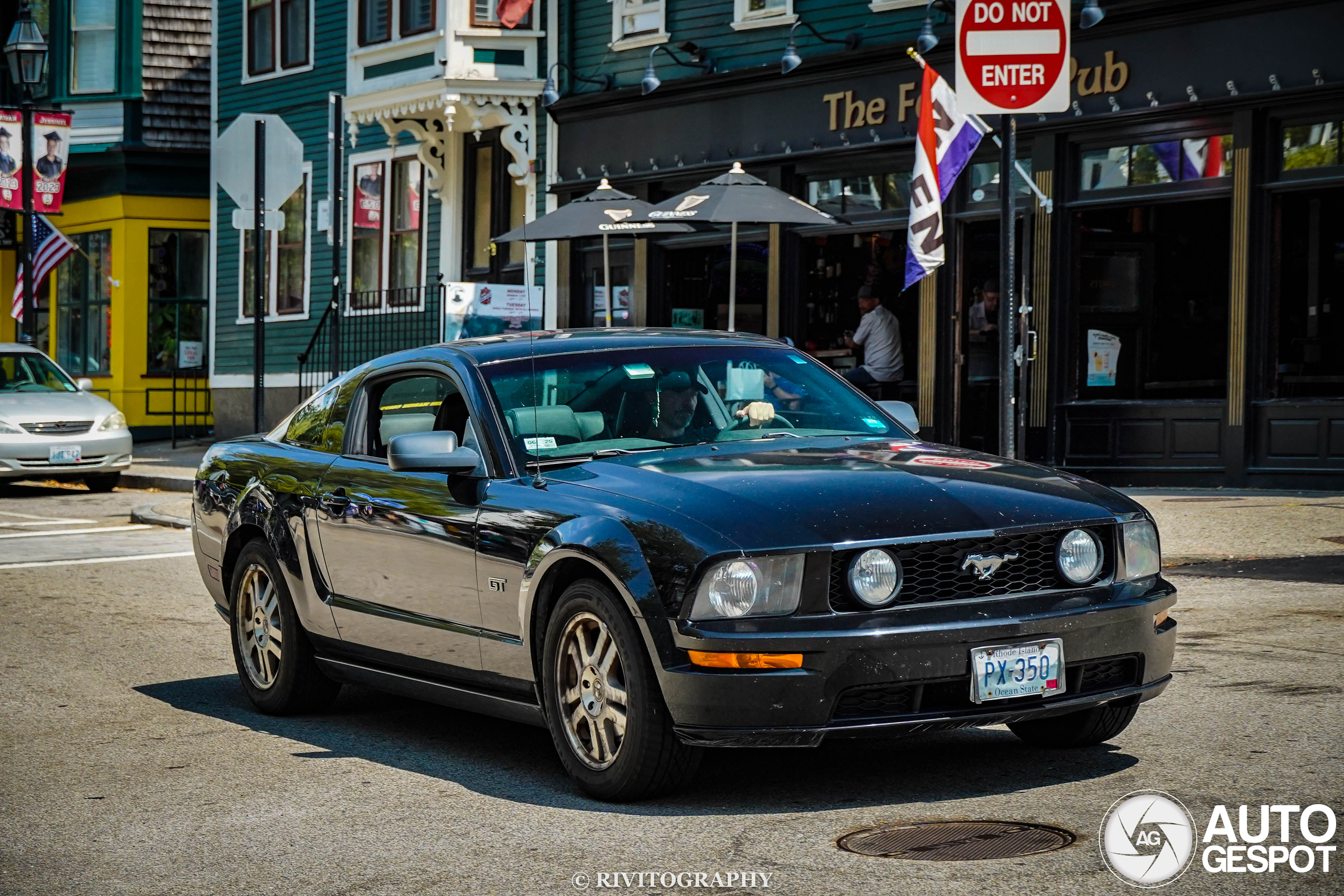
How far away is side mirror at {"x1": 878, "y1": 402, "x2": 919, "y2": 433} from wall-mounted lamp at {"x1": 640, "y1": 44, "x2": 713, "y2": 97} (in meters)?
14.6

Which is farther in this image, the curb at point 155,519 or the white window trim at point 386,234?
the white window trim at point 386,234

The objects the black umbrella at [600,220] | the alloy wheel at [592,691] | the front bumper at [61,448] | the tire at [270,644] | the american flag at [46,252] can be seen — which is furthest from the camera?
the american flag at [46,252]

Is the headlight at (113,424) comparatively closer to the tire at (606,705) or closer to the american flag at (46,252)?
the american flag at (46,252)

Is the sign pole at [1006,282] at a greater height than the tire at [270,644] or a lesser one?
greater

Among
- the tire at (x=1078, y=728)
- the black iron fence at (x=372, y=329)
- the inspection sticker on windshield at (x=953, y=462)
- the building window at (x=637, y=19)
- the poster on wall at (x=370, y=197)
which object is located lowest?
the tire at (x=1078, y=728)

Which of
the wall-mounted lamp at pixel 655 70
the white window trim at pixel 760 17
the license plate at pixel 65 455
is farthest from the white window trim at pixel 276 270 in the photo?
the white window trim at pixel 760 17

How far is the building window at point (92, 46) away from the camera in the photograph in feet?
105

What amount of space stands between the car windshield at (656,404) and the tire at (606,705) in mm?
818

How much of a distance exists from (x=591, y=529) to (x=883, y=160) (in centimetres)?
1436

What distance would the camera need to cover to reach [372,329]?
88.1 feet

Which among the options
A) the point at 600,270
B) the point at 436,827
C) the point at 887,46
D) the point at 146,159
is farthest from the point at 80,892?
the point at 146,159

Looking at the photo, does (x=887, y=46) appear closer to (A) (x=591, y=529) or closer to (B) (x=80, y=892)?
(A) (x=591, y=529)

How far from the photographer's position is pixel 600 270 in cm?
2395

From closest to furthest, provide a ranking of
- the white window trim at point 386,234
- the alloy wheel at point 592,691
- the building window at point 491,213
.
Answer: the alloy wheel at point 592,691
the building window at point 491,213
the white window trim at point 386,234
